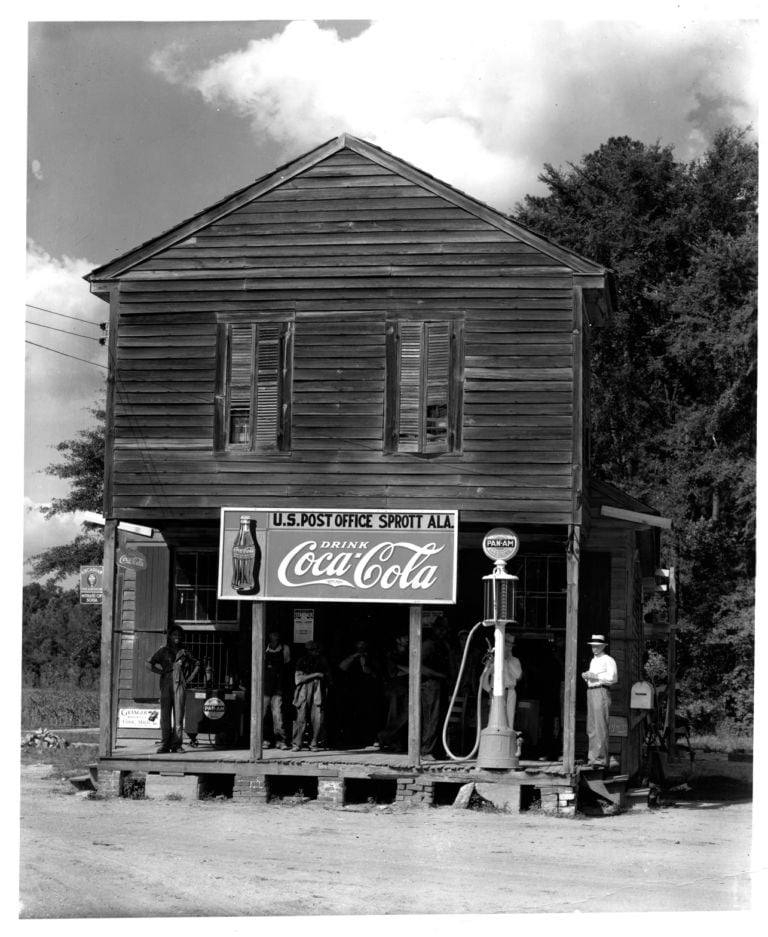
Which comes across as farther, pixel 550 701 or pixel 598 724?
pixel 550 701

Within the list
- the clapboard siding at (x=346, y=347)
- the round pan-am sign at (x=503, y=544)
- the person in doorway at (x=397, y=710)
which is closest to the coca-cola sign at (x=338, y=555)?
the clapboard siding at (x=346, y=347)

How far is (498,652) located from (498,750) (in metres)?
1.26

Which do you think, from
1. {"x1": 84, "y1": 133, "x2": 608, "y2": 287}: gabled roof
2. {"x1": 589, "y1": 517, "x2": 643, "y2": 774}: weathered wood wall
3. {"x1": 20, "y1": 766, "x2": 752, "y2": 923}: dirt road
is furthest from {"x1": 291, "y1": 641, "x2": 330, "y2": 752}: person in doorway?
{"x1": 84, "y1": 133, "x2": 608, "y2": 287}: gabled roof

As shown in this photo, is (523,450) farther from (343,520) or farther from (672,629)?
(672,629)

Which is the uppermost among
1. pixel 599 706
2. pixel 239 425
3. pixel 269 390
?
pixel 269 390

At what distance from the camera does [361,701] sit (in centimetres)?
2139

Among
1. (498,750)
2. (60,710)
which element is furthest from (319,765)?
(60,710)

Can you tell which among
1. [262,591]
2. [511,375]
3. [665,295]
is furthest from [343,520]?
[665,295]

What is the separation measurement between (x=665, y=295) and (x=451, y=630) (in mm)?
17569

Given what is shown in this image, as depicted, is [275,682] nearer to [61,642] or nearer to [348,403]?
[348,403]

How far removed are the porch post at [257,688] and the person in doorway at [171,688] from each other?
1366mm

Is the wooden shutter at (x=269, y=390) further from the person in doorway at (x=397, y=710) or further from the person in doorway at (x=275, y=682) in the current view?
the person in doorway at (x=397, y=710)

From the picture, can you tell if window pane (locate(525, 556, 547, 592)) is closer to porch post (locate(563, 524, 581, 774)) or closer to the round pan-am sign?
porch post (locate(563, 524, 581, 774))

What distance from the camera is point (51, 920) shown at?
12953mm
